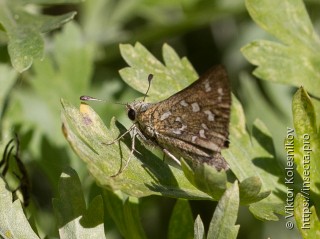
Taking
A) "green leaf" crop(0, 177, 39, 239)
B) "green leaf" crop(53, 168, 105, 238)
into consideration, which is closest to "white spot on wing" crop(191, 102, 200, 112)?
"green leaf" crop(53, 168, 105, 238)

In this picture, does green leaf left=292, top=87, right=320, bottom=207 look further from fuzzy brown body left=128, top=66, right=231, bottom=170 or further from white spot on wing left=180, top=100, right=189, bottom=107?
white spot on wing left=180, top=100, right=189, bottom=107

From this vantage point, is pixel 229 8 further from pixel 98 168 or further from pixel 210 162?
pixel 98 168

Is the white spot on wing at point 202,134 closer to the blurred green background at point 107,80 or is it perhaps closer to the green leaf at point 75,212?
the green leaf at point 75,212

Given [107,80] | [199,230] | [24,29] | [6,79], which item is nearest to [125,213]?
[199,230]

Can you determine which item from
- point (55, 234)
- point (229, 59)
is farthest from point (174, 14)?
point (55, 234)

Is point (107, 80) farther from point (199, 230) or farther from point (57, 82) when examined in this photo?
point (199, 230)

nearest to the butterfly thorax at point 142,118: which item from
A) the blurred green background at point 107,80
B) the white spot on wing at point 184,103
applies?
the white spot on wing at point 184,103
